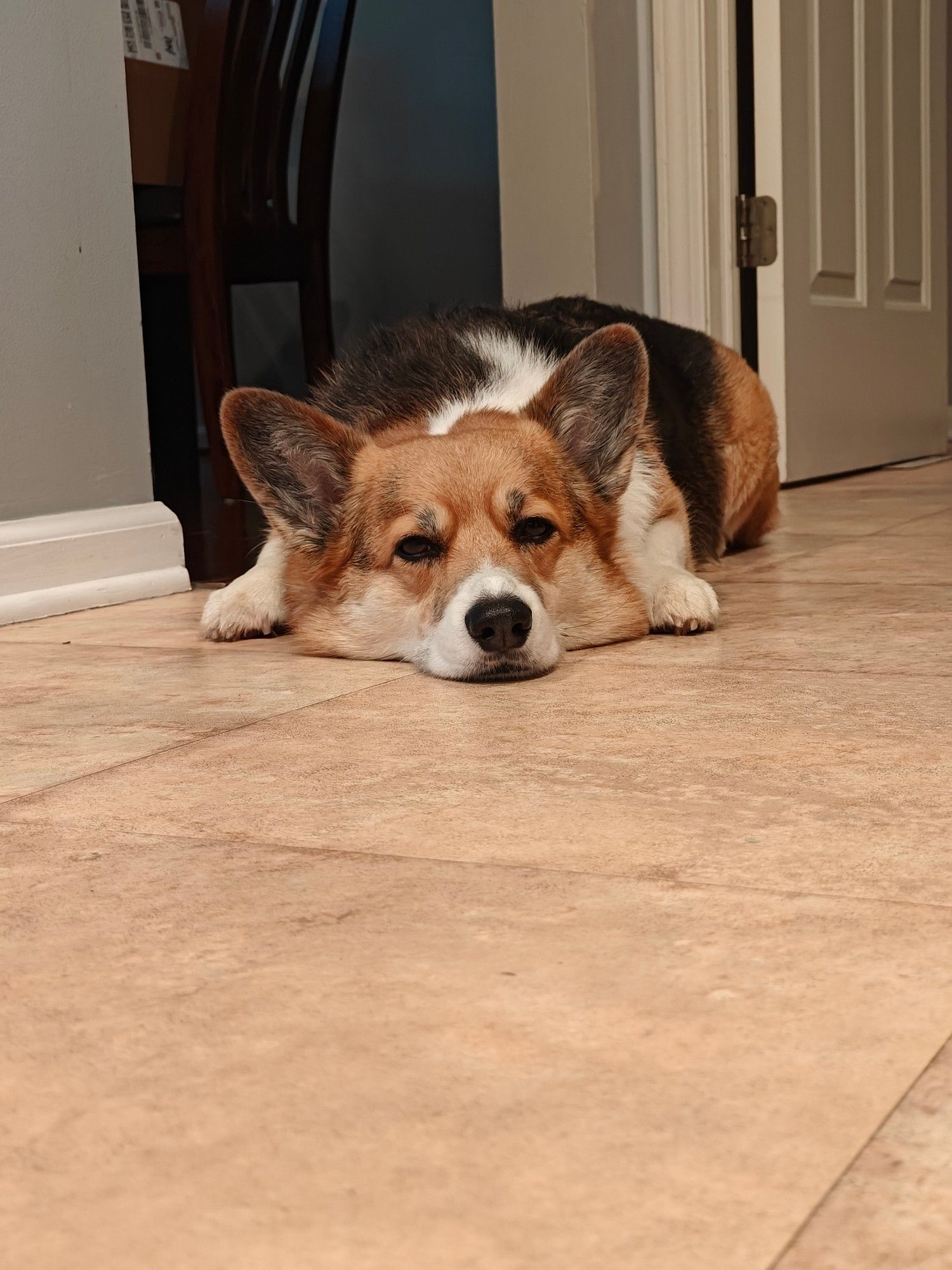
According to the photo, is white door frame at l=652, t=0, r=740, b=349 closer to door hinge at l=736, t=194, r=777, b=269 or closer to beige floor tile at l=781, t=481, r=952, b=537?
door hinge at l=736, t=194, r=777, b=269

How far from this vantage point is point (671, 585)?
240 cm

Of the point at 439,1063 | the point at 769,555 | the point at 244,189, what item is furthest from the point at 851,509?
the point at 439,1063

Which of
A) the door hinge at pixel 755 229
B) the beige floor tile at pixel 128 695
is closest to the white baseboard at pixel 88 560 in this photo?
the beige floor tile at pixel 128 695

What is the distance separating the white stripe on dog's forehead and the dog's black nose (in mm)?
469

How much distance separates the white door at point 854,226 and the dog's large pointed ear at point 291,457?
89.4 inches

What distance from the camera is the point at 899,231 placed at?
193 inches

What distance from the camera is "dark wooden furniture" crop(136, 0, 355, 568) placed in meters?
3.86

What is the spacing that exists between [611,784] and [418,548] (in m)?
Answer: 0.84

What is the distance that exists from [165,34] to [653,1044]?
385cm

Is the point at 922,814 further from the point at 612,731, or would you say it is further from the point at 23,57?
the point at 23,57

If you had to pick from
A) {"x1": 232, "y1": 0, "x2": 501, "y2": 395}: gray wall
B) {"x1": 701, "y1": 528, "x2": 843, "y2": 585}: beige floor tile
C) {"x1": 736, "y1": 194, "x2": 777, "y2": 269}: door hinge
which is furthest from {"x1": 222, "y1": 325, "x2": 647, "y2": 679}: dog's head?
{"x1": 232, "y1": 0, "x2": 501, "y2": 395}: gray wall

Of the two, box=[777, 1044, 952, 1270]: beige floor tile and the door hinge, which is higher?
the door hinge

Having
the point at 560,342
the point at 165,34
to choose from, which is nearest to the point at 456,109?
the point at 165,34

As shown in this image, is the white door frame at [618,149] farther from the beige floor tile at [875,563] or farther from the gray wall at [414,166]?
the gray wall at [414,166]
